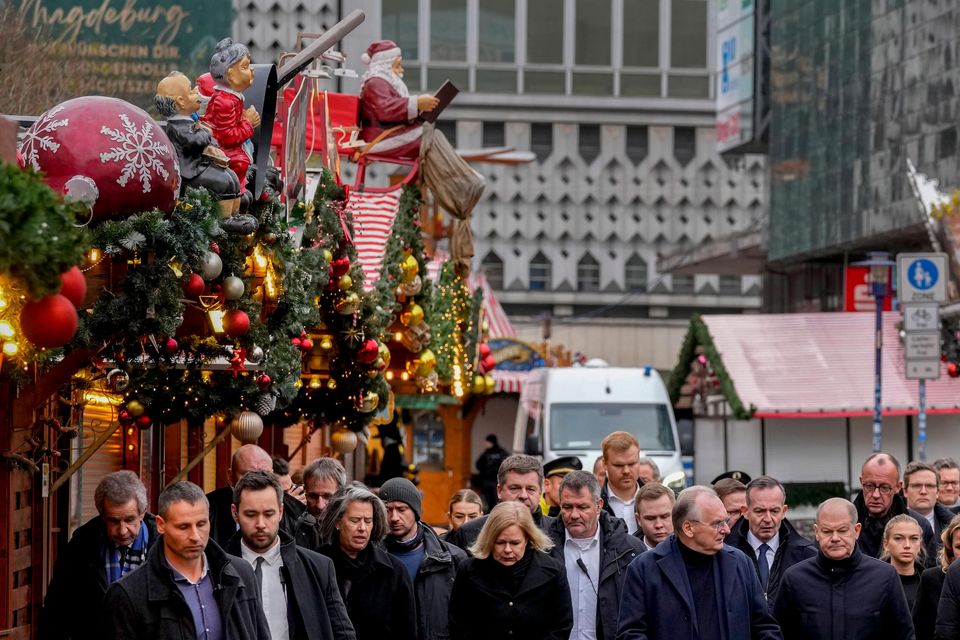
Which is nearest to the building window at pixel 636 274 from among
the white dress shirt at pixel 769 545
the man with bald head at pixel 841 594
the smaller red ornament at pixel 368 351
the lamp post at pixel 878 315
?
the lamp post at pixel 878 315

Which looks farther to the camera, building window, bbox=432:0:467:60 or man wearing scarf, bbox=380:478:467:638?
building window, bbox=432:0:467:60

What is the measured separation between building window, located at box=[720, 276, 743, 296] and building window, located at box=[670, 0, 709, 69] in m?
8.22

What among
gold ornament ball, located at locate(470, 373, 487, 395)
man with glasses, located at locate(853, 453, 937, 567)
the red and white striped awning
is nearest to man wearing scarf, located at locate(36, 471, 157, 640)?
man with glasses, located at locate(853, 453, 937, 567)

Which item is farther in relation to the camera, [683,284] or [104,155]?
[683,284]

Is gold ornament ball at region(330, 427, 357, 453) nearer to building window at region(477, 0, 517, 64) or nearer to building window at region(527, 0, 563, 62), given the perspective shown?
building window at region(477, 0, 517, 64)

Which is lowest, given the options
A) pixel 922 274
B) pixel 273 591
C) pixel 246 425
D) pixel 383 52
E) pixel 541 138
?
pixel 273 591

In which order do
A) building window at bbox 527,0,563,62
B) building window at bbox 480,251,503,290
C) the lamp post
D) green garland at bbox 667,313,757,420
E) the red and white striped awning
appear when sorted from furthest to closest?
building window at bbox 527,0,563,62 < building window at bbox 480,251,503,290 < green garland at bbox 667,313,757,420 < the lamp post < the red and white striped awning

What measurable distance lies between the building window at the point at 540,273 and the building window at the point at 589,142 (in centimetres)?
405

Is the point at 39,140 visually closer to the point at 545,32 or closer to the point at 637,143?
the point at 637,143

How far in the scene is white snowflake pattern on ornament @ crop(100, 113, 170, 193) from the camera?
885cm

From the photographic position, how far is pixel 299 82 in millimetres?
14297

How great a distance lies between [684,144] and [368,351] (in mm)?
60533

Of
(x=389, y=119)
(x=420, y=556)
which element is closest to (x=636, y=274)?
(x=389, y=119)

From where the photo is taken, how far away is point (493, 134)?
75250mm
